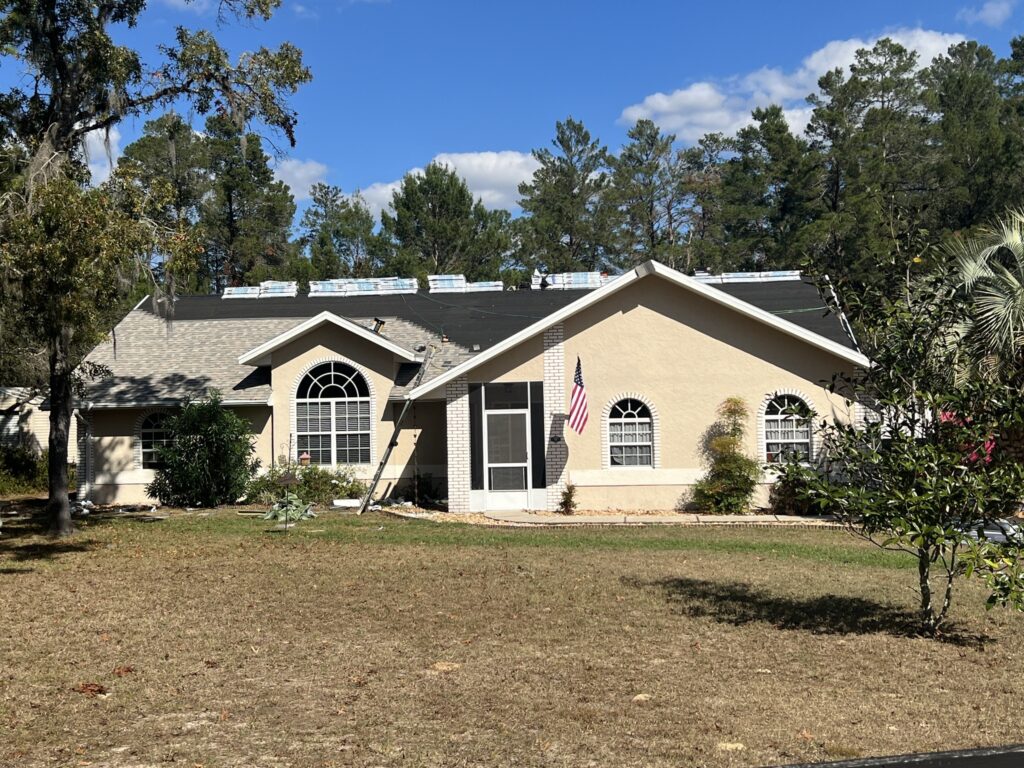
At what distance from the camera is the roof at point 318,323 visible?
72.4 ft

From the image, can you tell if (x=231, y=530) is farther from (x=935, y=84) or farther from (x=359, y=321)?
(x=935, y=84)

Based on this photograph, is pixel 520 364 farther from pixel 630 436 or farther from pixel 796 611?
pixel 796 611

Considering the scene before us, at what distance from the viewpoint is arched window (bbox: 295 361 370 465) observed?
22438 mm

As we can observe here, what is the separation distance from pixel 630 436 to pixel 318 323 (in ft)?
23.6

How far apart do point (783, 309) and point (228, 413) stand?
518 inches

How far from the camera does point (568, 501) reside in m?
20.2

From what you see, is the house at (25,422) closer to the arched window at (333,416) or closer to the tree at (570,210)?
the arched window at (333,416)

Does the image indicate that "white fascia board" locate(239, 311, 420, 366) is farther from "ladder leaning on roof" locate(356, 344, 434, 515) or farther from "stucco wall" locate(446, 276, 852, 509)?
"stucco wall" locate(446, 276, 852, 509)

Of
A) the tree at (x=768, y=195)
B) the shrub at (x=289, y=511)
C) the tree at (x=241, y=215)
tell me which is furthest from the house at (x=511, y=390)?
the tree at (x=241, y=215)

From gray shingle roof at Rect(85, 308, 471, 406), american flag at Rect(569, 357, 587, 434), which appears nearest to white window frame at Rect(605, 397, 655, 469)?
american flag at Rect(569, 357, 587, 434)

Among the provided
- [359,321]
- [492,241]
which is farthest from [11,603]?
[492,241]

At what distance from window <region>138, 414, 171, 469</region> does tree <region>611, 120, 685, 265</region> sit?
32.6m

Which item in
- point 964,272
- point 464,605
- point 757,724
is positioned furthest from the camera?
point 964,272

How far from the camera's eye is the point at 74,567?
44.4 ft
